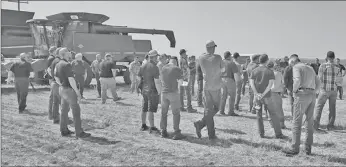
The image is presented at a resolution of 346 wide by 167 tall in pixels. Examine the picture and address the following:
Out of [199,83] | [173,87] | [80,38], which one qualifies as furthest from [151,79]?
[80,38]

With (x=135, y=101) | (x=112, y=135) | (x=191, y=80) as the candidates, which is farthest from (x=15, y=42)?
(x=112, y=135)

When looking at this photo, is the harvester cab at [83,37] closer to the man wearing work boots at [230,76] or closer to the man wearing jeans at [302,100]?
the man wearing work boots at [230,76]

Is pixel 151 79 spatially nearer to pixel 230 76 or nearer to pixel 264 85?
pixel 264 85

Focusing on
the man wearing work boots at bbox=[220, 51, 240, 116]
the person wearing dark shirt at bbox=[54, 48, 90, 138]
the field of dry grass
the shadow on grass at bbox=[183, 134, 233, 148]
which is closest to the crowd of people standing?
the person wearing dark shirt at bbox=[54, 48, 90, 138]

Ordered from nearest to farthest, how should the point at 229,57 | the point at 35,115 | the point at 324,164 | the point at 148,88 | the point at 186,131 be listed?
1. the point at 324,164
2. the point at 148,88
3. the point at 186,131
4. the point at 229,57
5. the point at 35,115

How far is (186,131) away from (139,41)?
11.9 meters

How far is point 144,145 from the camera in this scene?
19.9ft

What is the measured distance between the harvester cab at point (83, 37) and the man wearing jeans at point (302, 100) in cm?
1213

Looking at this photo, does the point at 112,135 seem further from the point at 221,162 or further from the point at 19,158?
the point at 221,162

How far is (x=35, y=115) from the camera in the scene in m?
9.27

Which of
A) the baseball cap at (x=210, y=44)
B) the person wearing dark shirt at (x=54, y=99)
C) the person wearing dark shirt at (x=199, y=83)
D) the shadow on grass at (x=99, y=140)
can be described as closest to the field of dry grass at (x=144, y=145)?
the shadow on grass at (x=99, y=140)

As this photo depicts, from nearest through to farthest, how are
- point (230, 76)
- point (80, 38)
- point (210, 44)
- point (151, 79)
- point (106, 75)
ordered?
point (210, 44) → point (151, 79) → point (230, 76) → point (106, 75) → point (80, 38)

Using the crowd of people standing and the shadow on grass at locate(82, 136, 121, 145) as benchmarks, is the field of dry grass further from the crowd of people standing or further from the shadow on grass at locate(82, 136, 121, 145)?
the crowd of people standing

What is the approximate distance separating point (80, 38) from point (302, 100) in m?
12.7
